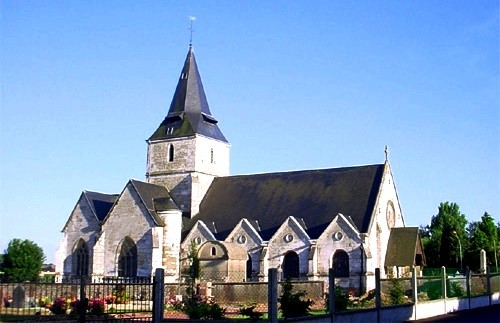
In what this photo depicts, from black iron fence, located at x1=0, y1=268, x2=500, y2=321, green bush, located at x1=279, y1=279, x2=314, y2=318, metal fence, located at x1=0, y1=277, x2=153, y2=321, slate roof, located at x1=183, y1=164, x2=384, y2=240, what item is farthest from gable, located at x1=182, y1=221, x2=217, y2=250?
green bush, located at x1=279, y1=279, x2=314, y2=318

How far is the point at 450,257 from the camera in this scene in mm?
72062

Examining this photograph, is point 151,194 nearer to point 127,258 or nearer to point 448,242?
point 127,258

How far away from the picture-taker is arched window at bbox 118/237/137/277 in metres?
43.7

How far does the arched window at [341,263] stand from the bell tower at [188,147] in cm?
1182

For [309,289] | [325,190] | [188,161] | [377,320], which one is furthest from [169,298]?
[188,161]

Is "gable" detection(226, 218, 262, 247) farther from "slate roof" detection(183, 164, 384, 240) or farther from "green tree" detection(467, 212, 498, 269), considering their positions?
"green tree" detection(467, 212, 498, 269)

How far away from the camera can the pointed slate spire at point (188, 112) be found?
162ft

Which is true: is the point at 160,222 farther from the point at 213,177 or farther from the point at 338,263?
the point at 338,263

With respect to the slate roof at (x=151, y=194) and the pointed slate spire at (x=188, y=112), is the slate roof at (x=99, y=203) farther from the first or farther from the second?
the pointed slate spire at (x=188, y=112)

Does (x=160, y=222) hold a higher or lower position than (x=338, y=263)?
higher

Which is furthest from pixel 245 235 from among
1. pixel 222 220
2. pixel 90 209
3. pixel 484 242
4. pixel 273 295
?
pixel 484 242

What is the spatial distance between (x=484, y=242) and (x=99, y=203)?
41.9 metres

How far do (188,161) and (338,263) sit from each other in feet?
48.1

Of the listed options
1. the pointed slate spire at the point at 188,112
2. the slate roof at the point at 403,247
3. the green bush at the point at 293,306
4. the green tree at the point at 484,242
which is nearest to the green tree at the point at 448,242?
the green tree at the point at 484,242
